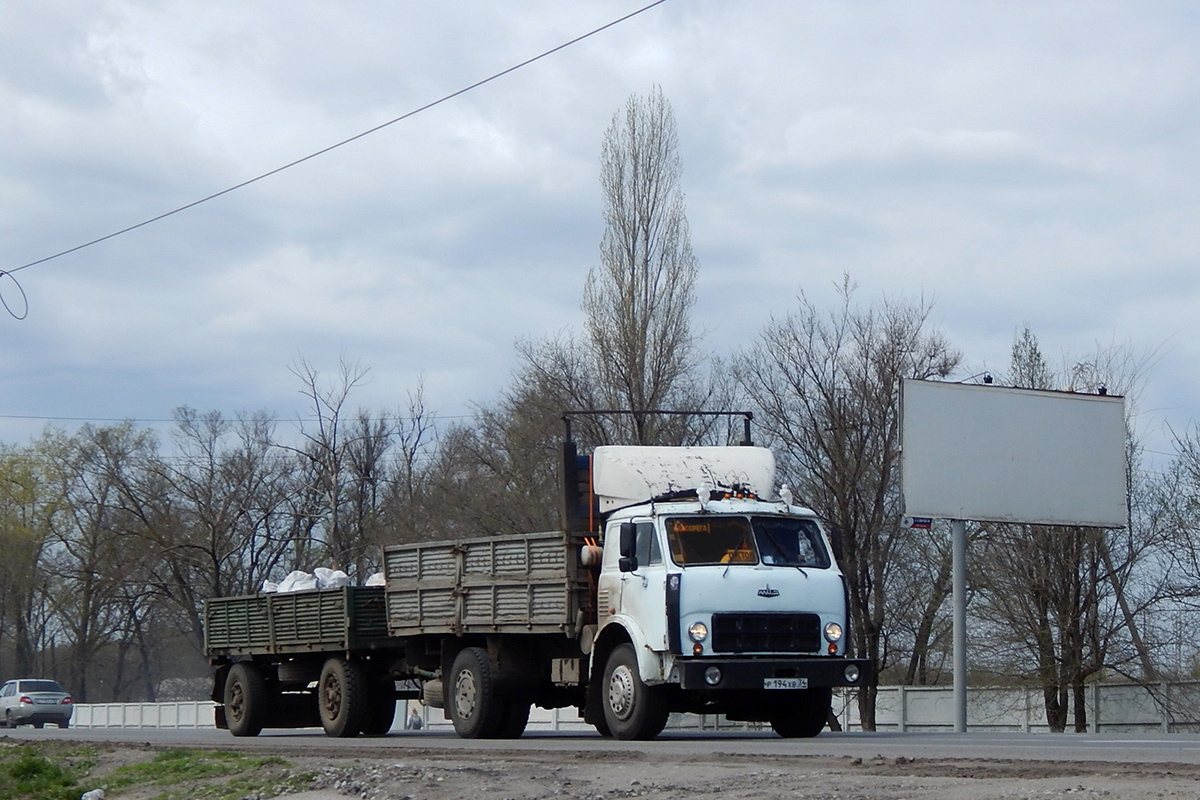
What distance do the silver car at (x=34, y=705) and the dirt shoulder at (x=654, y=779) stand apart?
1090 inches

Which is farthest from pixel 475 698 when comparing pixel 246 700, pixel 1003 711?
pixel 1003 711

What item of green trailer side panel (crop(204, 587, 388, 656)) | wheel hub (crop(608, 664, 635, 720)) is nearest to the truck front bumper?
wheel hub (crop(608, 664, 635, 720))

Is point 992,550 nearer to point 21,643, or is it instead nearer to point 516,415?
point 516,415

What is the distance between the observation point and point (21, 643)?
225ft

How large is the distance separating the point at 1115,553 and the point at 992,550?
2.63 metres

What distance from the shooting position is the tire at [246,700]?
70.9 ft

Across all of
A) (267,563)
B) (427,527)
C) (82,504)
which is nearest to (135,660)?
(82,504)

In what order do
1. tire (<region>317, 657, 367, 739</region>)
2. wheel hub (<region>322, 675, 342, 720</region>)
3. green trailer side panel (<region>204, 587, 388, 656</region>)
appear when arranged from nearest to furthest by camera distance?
green trailer side panel (<region>204, 587, 388, 656</region>)
tire (<region>317, 657, 367, 739</region>)
wheel hub (<region>322, 675, 342, 720</region>)

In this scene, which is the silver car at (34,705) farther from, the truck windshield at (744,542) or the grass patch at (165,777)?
the truck windshield at (744,542)

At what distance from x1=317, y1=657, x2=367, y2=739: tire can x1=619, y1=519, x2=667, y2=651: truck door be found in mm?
5380

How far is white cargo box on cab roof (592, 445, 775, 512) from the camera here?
16.6m

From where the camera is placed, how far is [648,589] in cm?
1527

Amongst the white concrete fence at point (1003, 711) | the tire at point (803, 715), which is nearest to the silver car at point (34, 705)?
the white concrete fence at point (1003, 711)

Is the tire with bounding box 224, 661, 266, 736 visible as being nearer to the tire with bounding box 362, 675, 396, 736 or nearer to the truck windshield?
the tire with bounding box 362, 675, 396, 736
